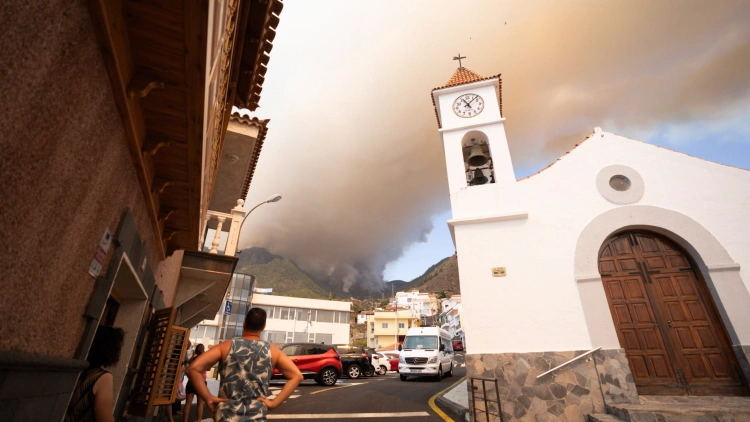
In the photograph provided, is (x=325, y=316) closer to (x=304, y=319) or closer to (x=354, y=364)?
(x=304, y=319)

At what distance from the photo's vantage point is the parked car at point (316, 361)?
1379 cm

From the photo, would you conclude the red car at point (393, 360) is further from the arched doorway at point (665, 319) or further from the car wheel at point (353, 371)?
the arched doorway at point (665, 319)

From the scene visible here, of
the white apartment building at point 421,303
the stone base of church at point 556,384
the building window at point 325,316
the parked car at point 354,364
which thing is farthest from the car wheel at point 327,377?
the white apartment building at point 421,303

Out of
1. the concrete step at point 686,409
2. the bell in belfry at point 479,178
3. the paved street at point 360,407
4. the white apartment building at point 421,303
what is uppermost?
the white apartment building at point 421,303

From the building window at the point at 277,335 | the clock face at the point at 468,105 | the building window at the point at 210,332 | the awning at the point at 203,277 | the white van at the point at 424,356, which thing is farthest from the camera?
the building window at the point at 277,335

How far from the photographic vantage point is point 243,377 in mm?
2453

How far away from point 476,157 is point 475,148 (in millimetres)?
287

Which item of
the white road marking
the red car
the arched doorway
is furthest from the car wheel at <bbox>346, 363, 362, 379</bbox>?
the arched doorway

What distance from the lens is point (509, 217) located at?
7.84 meters

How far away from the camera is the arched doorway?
21.0 ft

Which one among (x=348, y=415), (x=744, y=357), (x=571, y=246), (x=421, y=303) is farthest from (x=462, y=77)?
(x=421, y=303)

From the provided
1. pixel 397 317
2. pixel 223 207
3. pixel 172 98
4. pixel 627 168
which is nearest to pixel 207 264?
pixel 223 207

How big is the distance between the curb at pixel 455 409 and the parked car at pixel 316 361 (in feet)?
21.6

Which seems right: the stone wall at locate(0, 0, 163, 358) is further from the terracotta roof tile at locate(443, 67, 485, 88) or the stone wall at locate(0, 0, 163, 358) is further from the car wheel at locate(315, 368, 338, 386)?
the car wheel at locate(315, 368, 338, 386)
